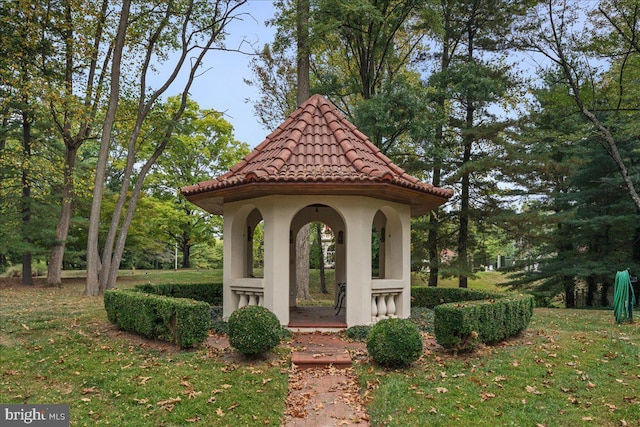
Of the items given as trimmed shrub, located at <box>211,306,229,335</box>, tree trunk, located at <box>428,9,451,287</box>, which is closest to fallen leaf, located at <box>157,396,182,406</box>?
trimmed shrub, located at <box>211,306,229,335</box>

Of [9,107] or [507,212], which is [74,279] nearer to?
[9,107]

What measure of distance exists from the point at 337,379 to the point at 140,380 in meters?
2.77

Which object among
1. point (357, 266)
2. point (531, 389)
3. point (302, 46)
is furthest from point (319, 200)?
point (302, 46)

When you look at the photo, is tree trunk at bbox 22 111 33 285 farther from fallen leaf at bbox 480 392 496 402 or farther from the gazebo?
fallen leaf at bbox 480 392 496 402

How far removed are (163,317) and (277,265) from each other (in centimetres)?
242

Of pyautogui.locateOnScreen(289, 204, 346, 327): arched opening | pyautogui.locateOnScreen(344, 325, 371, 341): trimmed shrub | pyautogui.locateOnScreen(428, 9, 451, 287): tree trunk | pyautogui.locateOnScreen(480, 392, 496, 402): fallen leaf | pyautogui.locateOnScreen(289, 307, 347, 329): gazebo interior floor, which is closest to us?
pyautogui.locateOnScreen(480, 392, 496, 402): fallen leaf

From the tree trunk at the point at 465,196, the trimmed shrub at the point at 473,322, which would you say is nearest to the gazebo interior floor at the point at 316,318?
the trimmed shrub at the point at 473,322

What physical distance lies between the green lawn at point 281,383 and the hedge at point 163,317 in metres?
0.22

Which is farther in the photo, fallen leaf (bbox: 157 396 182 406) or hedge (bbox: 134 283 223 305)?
hedge (bbox: 134 283 223 305)

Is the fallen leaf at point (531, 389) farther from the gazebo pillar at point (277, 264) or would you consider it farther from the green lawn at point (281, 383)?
the gazebo pillar at point (277, 264)

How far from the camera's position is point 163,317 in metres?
8.05

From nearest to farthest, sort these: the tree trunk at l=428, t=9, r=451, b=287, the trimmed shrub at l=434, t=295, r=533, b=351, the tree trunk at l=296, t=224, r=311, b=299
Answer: the trimmed shrub at l=434, t=295, r=533, b=351 → the tree trunk at l=296, t=224, r=311, b=299 → the tree trunk at l=428, t=9, r=451, b=287

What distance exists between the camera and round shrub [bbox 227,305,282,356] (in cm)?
696

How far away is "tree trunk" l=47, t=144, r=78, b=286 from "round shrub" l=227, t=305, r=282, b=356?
1563 cm
